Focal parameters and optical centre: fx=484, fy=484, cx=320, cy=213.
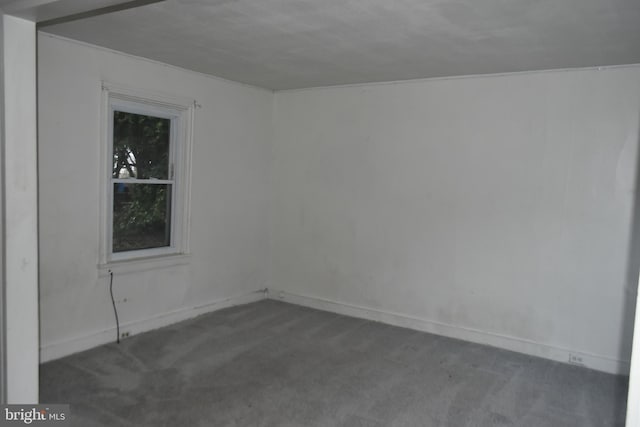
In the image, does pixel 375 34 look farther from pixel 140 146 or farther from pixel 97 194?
pixel 97 194

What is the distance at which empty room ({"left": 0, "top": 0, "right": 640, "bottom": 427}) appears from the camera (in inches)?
117

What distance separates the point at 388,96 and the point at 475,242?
66.5 inches

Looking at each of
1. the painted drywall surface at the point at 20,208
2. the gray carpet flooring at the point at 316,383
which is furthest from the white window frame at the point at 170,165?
the painted drywall surface at the point at 20,208

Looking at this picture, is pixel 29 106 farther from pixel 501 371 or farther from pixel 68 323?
pixel 501 371

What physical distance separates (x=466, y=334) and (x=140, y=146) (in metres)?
3.51

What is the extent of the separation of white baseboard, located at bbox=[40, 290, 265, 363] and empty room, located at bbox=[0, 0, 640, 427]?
0.02 meters

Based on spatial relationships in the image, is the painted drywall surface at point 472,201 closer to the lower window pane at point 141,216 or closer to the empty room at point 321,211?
the empty room at point 321,211

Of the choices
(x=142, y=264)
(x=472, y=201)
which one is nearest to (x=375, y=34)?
(x=472, y=201)

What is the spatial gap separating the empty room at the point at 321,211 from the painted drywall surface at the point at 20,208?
10 millimetres

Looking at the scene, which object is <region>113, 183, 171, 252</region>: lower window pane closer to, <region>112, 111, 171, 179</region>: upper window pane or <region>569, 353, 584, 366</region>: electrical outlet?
<region>112, 111, 171, 179</region>: upper window pane

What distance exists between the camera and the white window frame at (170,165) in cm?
405

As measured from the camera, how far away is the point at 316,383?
11.6 ft

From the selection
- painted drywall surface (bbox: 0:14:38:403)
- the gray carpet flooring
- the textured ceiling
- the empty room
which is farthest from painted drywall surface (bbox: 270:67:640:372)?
painted drywall surface (bbox: 0:14:38:403)

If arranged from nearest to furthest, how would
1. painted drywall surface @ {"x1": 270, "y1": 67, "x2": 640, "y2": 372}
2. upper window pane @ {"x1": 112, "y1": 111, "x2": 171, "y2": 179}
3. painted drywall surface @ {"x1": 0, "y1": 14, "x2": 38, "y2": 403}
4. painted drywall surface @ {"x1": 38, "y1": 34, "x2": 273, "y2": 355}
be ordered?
painted drywall surface @ {"x1": 0, "y1": 14, "x2": 38, "y2": 403}
painted drywall surface @ {"x1": 38, "y1": 34, "x2": 273, "y2": 355}
painted drywall surface @ {"x1": 270, "y1": 67, "x2": 640, "y2": 372}
upper window pane @ {"x1": 112, "y1": 111, "x2": 171, "y2": 179}
